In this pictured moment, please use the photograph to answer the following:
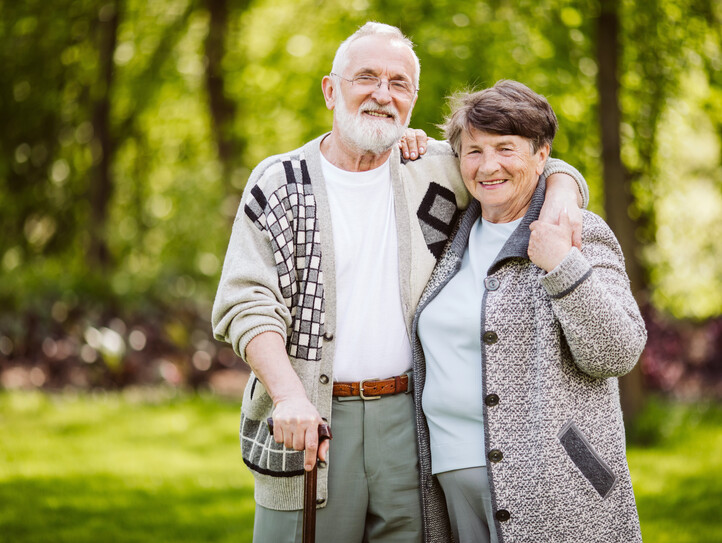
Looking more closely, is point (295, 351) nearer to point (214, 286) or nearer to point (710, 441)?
point (710, 441)

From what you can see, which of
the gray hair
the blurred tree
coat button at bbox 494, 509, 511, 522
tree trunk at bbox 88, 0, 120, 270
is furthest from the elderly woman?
tree trunk at bbox 88, 0, 120, 270

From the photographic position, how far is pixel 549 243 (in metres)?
2.25

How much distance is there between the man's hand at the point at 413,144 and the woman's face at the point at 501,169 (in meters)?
0.26

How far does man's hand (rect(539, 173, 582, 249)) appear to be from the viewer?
7.58 feet

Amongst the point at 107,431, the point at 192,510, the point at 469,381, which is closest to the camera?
the point at 469,381

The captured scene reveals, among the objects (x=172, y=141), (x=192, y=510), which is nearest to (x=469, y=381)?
(x=192, y=510)

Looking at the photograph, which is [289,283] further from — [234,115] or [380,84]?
[234,115]

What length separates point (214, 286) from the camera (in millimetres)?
8406

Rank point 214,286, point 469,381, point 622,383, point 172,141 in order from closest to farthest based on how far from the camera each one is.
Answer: point 469,381 → point 622,383 → point 214,286 → point 172,141

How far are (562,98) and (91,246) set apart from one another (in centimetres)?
607

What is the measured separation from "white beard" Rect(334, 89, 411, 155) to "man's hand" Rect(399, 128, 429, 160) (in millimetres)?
183

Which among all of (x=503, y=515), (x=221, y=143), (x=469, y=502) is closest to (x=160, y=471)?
(x=469, y=502)

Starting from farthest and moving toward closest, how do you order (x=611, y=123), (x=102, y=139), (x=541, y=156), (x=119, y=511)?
1. (x=102, y=139)
2. (x=611, y=123)
3. (x=119, y=511)
4. (x=541, y=156)

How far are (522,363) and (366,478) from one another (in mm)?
620
